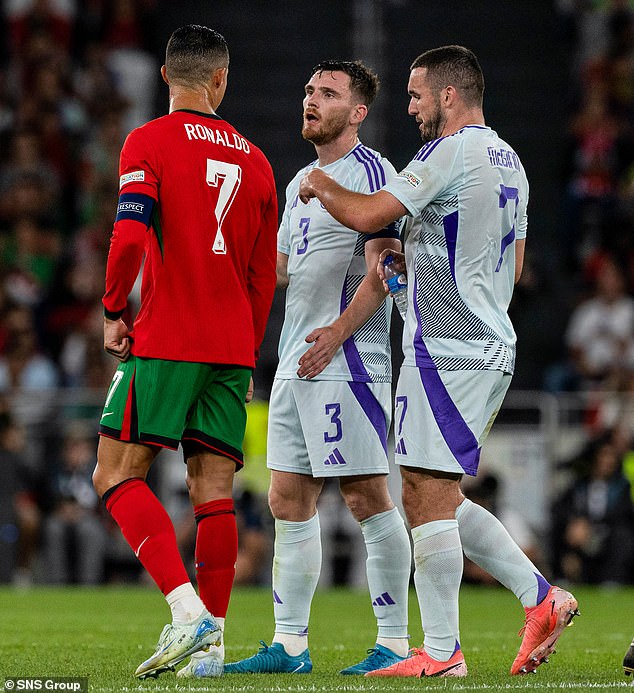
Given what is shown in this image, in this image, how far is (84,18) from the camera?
1923cm

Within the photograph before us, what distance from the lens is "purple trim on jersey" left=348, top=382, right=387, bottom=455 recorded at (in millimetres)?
6723

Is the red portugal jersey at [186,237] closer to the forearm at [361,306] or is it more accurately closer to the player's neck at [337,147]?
the forearm at [361,306]

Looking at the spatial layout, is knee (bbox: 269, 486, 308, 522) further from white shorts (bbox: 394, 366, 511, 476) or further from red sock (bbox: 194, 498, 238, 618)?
white shorts (bbox: 394, 366, 511, 476)

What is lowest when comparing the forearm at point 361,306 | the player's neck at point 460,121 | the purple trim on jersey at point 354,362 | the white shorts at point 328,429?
the white shorts at point 328,429

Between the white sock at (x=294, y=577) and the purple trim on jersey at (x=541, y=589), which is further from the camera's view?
the white sock at (x=294, y=577)

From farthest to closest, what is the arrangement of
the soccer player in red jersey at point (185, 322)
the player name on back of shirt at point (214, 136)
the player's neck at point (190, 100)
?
the player's neck at point (190, 100), the player name on back of shirt at point (214, 136), the soccer player in red jersey at point (185, 322)

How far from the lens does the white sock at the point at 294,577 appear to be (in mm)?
6629

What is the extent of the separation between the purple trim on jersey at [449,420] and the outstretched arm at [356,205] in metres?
0.56

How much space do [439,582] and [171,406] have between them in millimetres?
1310

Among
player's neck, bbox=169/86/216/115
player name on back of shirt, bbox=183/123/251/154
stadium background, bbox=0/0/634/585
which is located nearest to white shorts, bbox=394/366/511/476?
player name on back of shirt, bbox=183/123/251/154

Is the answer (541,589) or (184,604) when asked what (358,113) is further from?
(184,604)

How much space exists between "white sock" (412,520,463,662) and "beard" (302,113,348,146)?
1948 mm

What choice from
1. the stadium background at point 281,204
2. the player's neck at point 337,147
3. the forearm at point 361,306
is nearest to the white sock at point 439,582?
the forearm at point 361,306

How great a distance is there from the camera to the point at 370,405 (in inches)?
266
